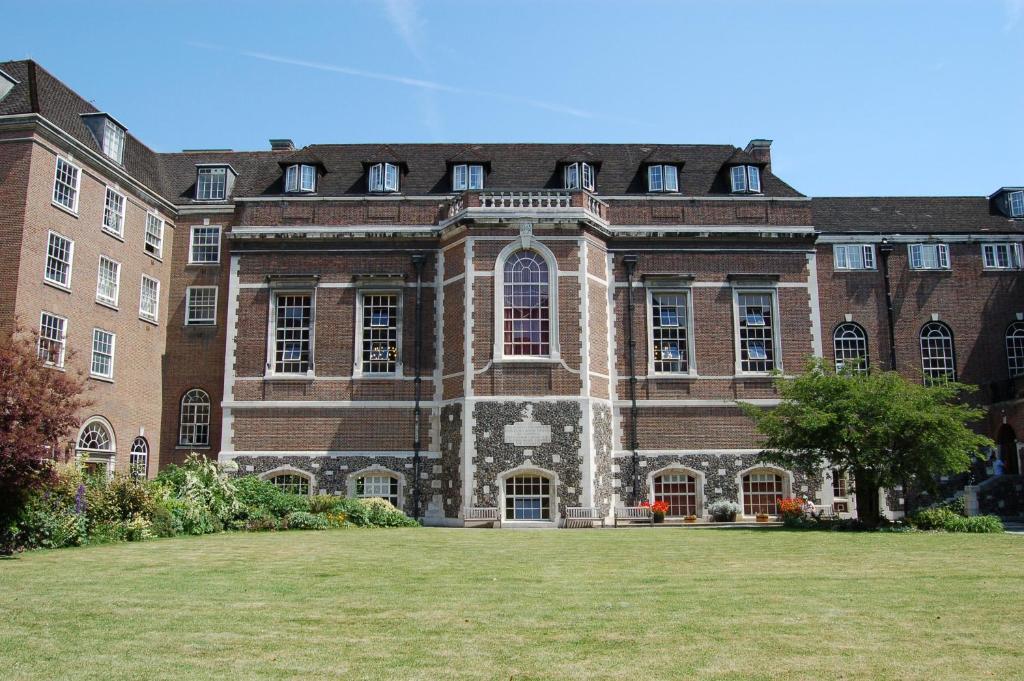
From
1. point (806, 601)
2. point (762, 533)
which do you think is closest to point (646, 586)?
point (806, 601)

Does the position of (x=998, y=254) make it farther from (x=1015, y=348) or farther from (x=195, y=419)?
(x=195, y=419)

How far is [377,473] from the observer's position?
28.5m

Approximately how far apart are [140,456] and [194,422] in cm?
215

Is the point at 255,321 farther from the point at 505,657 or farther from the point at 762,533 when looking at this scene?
the point at 505,657

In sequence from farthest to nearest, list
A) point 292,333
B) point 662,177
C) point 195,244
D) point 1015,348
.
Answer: point 1015,348 → point 195,244 → point 662,177 → point 292,333

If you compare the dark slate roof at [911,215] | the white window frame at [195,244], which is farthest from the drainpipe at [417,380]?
the dark slate roof at [911,215]

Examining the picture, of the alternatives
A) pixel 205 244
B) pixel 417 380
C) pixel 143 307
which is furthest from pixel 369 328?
pixel 143 307

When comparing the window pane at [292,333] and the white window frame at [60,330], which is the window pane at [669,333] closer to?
the window pane at [292,333]

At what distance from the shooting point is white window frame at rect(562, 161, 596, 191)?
31.3 m

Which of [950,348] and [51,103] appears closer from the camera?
[51,103]

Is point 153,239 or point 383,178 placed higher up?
point 383,178

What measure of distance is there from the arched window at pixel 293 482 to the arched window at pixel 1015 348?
27118mm

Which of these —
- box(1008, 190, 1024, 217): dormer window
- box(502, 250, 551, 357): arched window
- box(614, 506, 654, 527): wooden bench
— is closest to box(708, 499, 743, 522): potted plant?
box(614, 506, 654, 527): wooden bench

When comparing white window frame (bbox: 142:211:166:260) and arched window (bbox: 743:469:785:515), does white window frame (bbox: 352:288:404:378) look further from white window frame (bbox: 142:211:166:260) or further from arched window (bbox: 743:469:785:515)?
arched window (bbox: 743:469:785:515)
